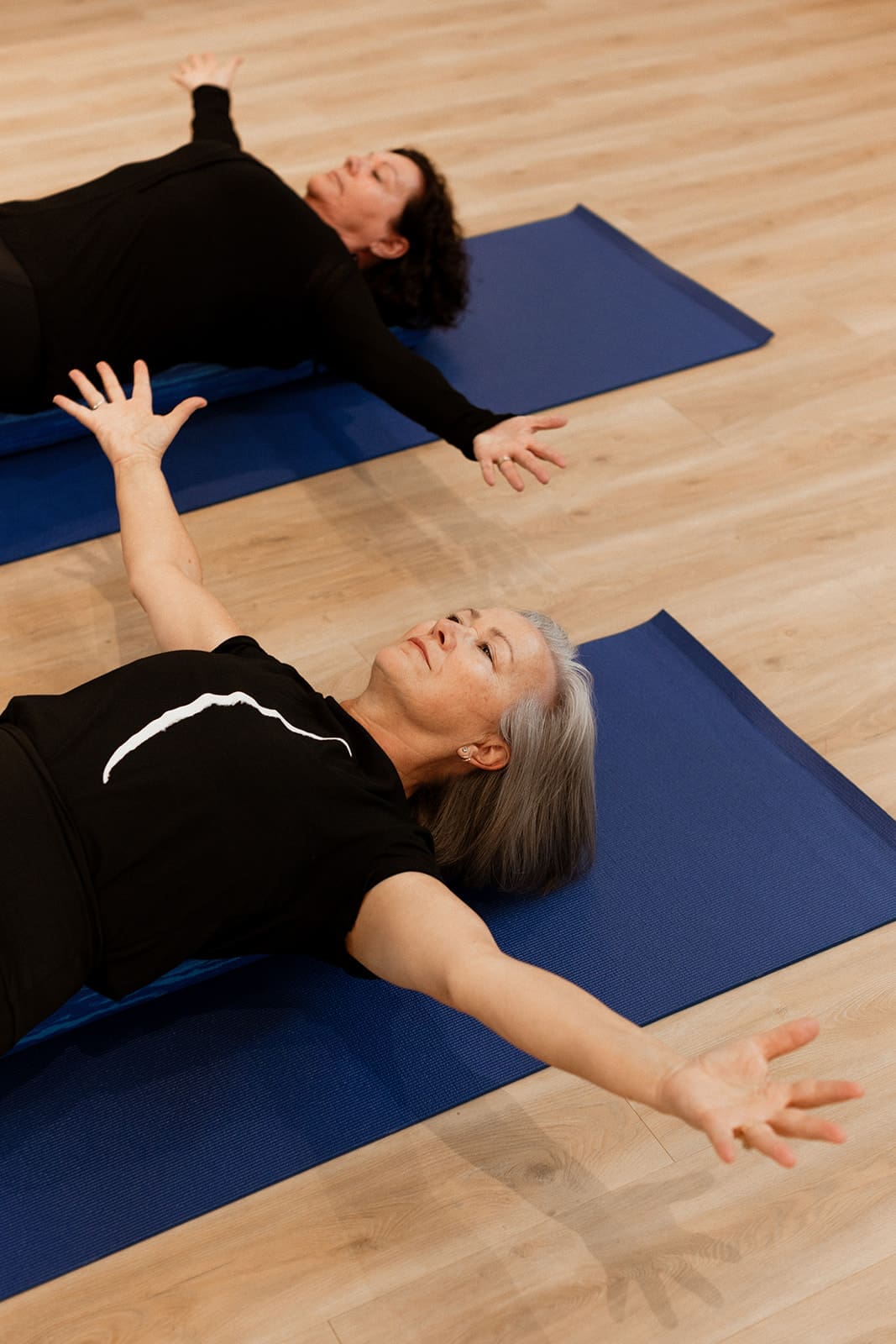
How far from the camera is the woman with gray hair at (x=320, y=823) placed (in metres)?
1.50

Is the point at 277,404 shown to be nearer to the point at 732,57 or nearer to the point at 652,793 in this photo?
the point at 652,793

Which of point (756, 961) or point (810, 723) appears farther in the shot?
point (810, 723)

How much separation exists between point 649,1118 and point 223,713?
2.72ft

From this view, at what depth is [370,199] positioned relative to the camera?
3.10 m

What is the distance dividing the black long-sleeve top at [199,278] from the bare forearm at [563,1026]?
1.40m

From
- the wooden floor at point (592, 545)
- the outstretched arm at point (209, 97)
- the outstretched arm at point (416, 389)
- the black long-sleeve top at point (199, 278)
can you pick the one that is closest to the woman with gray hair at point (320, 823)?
the wooden floor at point (592, 545)

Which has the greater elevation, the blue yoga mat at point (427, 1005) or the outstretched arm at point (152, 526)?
the outstretched arm at point (152, 526)

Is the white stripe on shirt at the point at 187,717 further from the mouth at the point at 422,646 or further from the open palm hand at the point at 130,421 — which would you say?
the open palm hand at the point at 130,421

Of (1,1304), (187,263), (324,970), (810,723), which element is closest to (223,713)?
(324,970)

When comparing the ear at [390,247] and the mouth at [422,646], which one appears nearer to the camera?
the mouth at [422,646]

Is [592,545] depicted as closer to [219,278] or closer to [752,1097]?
[219,278]

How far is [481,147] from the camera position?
14.5 feet

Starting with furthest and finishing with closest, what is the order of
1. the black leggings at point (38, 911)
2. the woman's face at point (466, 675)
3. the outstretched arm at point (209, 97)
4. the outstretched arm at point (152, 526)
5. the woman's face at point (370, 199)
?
1. the outstretched arm at point (209, 97)
2. the woman's face at point (370, 199)
3. the outstretched arm at point (152, 526)
4. the woman's face at point (466, 675)
5. the black leggings at point (38, 911)

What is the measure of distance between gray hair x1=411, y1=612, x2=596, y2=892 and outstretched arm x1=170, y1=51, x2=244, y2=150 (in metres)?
1.81
